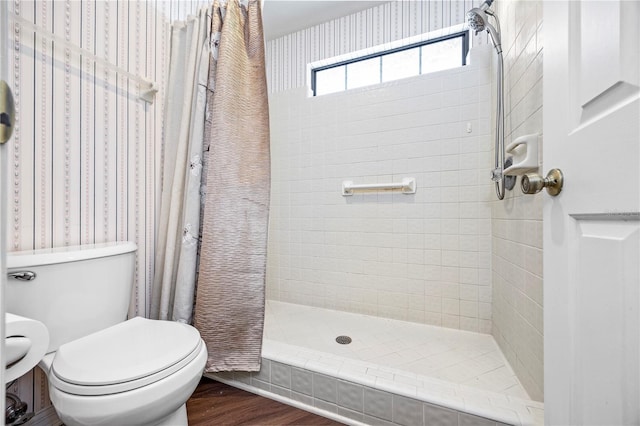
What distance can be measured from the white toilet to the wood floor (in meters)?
0.20

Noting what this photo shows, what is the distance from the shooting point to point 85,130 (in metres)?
1.20

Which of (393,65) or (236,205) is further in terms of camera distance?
(393,65)

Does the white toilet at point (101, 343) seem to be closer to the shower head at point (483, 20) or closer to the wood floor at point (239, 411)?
the wood floor at point (239, 411)

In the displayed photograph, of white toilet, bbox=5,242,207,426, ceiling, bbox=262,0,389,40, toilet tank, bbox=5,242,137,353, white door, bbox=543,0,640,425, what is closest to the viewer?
white door, bbox=543,0,640,425

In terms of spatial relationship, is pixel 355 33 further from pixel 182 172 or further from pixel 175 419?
pixel 175 419

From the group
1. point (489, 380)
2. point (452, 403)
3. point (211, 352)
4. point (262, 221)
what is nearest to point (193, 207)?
point (262, 221)

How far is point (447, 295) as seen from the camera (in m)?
1.68

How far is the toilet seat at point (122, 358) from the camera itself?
2.42ft

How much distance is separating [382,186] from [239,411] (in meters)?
1.38

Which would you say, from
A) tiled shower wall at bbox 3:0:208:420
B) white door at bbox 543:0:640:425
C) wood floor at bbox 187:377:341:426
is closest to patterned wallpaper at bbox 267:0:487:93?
tiled shower wall at bbox 3:0:208:420

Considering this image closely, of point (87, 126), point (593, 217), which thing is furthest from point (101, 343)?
point (593, 217)

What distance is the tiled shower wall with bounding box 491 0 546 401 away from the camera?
934mm

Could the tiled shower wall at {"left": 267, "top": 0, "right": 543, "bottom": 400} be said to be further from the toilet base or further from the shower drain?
the toilet base

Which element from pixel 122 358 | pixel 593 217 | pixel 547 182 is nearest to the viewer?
pixel 593 217
